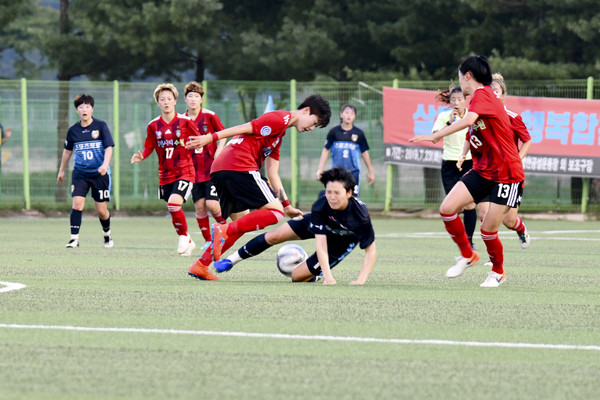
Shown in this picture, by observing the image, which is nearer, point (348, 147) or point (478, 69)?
point (478, 69)

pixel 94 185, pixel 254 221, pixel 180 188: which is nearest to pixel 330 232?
pixel 254 221

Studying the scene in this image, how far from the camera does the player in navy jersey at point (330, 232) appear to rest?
8.59 m

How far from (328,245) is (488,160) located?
1.55m

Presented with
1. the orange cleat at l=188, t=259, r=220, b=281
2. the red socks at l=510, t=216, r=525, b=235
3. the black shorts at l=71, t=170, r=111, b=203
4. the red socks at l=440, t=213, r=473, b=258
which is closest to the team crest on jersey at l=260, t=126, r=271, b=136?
the orange cleat at l=188, t=259, r=220, b=281

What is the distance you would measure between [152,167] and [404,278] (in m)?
14.5

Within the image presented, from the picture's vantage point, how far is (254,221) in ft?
30.0

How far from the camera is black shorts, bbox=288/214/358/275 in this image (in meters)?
9.05

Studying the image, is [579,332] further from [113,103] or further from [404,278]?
[113,103]

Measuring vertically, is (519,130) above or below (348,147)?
above

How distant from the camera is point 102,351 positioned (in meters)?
5.58

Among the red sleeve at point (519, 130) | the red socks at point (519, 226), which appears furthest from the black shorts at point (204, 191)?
the red sleeve at point (519, 130)

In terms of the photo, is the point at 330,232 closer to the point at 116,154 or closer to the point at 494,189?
the point at 494,189

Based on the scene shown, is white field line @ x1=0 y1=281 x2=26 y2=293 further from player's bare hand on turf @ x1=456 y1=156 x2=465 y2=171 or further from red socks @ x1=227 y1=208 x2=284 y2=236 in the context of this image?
player's bare hand on turf @ x1=456 y1=156 x2=465 y2=171

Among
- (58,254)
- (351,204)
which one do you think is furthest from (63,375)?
(58,254)
